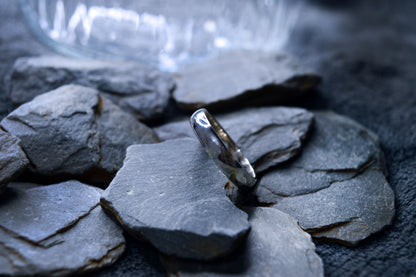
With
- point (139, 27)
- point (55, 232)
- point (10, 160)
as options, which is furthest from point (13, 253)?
point (139, 27)

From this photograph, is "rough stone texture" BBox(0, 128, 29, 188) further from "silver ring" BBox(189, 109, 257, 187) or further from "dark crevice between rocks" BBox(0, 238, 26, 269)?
"silver ring" BBox(189, 109, 257, 187)

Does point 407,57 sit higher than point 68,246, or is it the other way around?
point 407,57

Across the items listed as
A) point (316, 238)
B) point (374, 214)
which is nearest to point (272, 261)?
point (316, 238)

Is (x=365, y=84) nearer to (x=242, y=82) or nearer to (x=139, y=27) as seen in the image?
(x=242, y=82)

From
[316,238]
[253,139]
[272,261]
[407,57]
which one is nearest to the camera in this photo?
[272,261]

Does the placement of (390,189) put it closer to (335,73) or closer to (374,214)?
(374,214)

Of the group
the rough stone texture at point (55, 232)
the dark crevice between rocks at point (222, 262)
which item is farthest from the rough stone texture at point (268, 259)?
the rough stone texture at point (55, 232)
